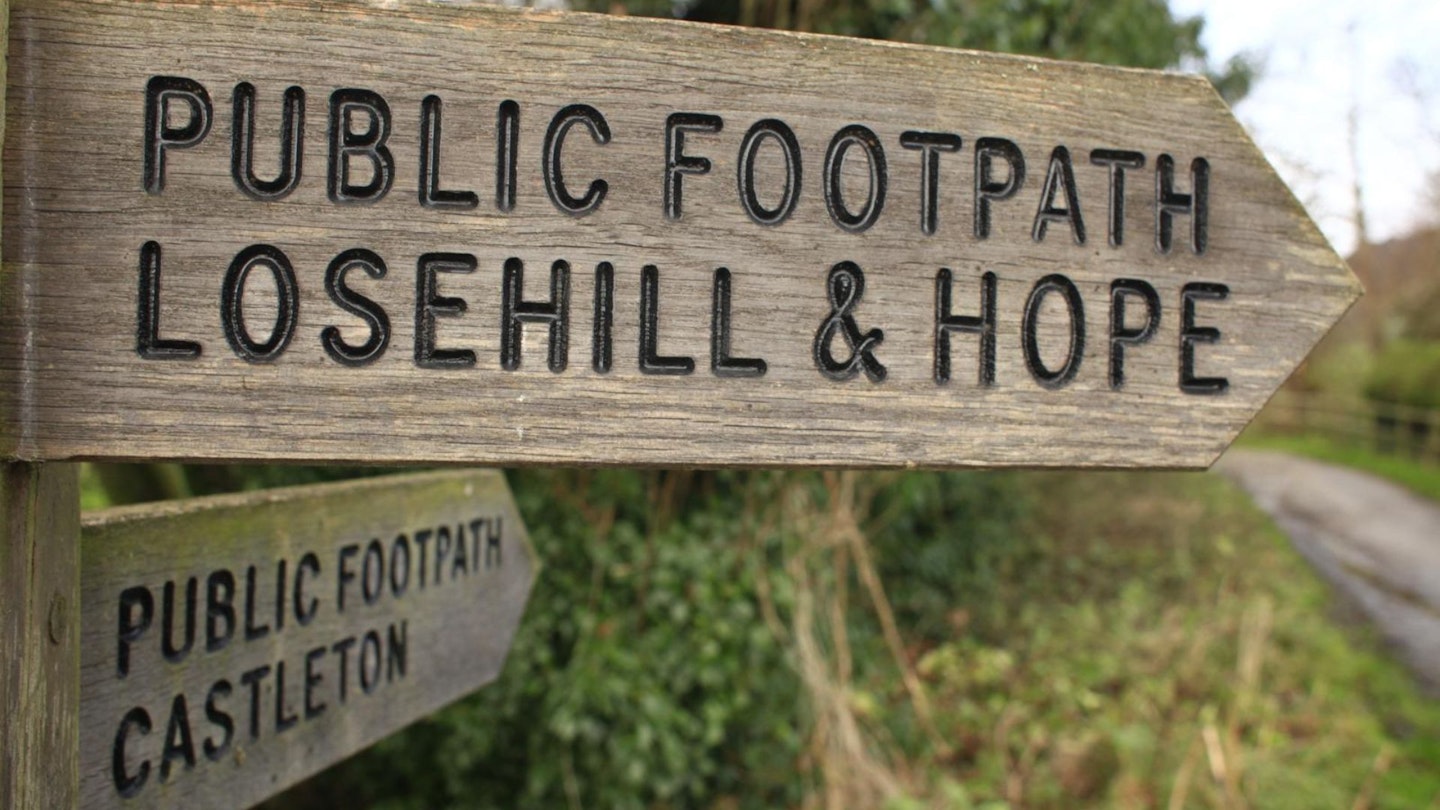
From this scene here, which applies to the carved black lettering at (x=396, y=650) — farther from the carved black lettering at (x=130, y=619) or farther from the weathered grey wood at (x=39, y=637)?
the weathered grey wood at (x=39, y=637)

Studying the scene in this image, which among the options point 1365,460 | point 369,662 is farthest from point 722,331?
point 1365,460

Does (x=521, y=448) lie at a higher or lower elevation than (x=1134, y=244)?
lower

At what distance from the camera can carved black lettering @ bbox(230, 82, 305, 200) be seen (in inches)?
41.0

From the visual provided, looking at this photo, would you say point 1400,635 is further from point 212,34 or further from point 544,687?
point 212,34

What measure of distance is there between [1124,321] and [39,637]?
113 cm

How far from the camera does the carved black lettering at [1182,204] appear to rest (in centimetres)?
121

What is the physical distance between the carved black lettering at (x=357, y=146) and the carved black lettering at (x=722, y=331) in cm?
34

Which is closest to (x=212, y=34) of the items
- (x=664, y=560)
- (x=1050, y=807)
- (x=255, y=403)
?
(x=255, y=403)

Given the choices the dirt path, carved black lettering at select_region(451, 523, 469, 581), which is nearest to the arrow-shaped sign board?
carved black lettering at select_region(451, 523, 469, 581)

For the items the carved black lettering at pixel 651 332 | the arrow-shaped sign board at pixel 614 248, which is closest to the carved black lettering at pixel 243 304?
the arrow-shaped sign board at pixel 614 248

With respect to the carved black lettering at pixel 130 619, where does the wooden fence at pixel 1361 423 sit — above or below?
above

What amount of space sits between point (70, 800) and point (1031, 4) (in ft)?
15.7

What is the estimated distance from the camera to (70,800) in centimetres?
108

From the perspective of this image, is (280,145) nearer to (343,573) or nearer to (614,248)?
(614,248)
